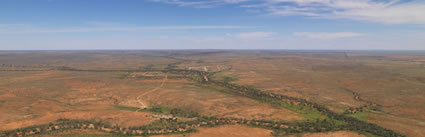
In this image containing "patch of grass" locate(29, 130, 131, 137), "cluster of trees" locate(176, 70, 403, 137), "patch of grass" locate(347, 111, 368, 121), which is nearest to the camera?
"patch of grass" locate(29, 130, 131, 137)

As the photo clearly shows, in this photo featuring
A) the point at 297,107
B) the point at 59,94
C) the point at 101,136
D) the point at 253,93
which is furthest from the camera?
the point at 253,93

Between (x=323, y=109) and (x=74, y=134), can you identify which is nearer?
(x=74, y=134)

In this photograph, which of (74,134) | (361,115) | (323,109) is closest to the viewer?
(74,134)

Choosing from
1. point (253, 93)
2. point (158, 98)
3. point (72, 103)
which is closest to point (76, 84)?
point (72, 103)

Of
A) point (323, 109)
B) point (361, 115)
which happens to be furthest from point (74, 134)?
point (361, 115)

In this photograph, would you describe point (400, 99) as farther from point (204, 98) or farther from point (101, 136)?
point (101, 136)

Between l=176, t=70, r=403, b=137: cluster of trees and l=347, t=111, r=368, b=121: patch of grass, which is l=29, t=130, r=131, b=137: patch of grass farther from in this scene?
l=347, t=111, r=368, b=121: patch of grass

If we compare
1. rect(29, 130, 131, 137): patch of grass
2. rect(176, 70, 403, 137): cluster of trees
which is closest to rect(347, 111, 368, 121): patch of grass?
rect(176, 70, 403, 137): cluster of trees

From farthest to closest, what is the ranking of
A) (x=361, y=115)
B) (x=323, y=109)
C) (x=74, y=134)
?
1. (x=323, y=109)
2. (x=361, y=115)
3. (x=74, y=134)

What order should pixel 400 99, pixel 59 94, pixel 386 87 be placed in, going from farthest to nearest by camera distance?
pixel 386 87 → pixel 59 94 → pixel 400 99

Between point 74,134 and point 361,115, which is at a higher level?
point 74,134

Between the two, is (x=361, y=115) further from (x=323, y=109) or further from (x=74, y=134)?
(x=74, y=134)
